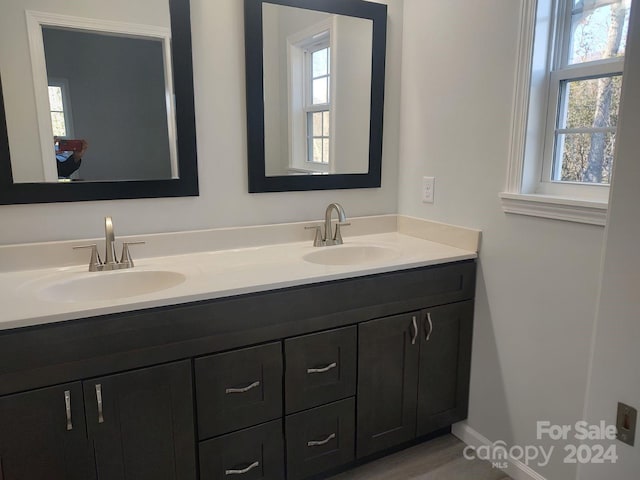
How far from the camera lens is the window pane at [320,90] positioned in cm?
204

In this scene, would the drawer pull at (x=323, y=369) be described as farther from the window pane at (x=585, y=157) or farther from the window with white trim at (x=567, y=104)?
the window pane at (x=585, y=157)

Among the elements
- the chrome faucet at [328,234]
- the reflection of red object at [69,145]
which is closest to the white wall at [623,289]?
the chrome faucet at [328,234]

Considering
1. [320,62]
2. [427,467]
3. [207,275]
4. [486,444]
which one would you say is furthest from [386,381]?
[320,62]

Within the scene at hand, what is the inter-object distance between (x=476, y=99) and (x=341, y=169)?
→ 26.4 inches

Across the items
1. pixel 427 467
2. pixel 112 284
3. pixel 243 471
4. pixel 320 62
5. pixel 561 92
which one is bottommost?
pixel 427 467

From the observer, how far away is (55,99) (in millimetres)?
1579

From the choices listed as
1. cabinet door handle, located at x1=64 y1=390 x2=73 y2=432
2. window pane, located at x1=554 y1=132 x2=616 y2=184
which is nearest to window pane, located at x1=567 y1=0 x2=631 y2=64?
window pane, located at x1=554 y1=132 x2=616 y2=184

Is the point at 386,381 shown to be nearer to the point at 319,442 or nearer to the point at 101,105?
the point at 319,442

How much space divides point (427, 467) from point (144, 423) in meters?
1.19

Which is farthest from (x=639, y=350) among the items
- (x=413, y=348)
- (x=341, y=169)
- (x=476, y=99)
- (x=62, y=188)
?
(x=62, y=188)

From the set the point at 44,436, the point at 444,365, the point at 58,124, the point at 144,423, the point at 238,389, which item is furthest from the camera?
the point at 444,365

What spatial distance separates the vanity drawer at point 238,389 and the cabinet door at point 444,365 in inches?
26.1

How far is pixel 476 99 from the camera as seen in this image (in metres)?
1.83

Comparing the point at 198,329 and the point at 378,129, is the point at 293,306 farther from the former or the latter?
the point at 378,129
